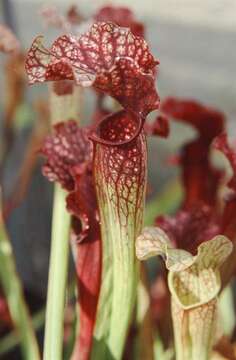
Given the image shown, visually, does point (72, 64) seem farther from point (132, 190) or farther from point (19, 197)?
point (19, 197)

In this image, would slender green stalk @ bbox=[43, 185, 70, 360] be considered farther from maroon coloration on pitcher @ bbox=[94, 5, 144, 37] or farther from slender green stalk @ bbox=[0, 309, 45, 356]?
slender green stalk @ bbox=[0, 309, 45, 356]

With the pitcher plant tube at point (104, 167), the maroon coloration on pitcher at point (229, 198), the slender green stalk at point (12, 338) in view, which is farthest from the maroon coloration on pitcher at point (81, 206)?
the slender green stalk at point (12, 338)

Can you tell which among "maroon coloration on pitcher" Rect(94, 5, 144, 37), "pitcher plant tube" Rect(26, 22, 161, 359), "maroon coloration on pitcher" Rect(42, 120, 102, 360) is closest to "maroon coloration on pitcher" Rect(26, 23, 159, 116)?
"pitcher plant tube" Rect(26, 22, 161, 359)

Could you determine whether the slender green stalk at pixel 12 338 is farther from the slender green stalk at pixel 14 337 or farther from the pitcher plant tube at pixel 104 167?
the pitcher plant tube at pixel 104 167

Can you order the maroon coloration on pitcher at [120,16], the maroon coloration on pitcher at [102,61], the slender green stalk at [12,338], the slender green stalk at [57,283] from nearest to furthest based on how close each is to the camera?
the maroon coloration on pitcher at [102,61]
the slender green stalk at [57,283]
the maroon coloration on pitcher at [120,16]
the slender green stalk at [12,338]

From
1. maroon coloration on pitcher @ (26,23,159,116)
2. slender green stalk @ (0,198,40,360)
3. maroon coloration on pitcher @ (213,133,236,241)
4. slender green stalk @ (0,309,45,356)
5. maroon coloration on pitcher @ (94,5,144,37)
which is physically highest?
maroon coloration on pitcher @ (94,5,144,37)

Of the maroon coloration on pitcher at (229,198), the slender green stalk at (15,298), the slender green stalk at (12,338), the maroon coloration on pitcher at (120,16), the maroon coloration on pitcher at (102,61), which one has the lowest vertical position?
the slender green stalk at (12,338)

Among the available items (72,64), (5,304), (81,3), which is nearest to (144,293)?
(5,304)

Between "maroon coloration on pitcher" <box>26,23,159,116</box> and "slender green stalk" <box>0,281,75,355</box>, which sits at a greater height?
"maroon coloration on pitcher" <box>26,23,159,116</box>
